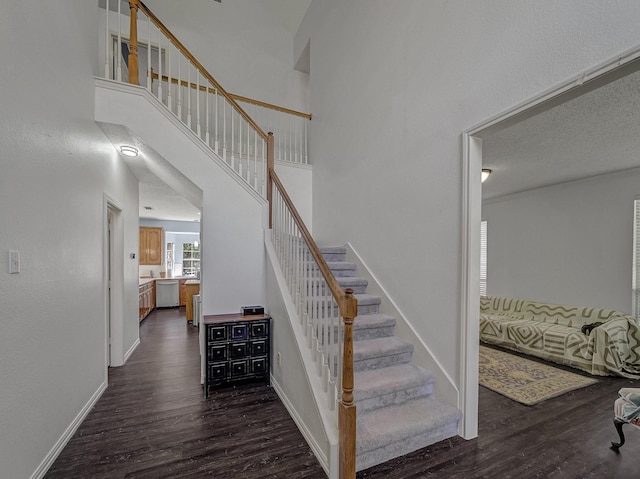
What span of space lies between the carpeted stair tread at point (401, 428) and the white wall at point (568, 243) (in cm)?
357

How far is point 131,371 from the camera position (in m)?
3.44

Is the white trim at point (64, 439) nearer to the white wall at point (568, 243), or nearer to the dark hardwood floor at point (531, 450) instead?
the dark hardwood floor at point (531, 450)

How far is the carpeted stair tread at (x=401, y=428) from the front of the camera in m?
1.85

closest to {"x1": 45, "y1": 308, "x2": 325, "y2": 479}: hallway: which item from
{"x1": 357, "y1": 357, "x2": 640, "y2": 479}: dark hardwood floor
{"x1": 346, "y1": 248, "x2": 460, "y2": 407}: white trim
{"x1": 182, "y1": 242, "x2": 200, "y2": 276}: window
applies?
{"x1": 357, "y1": 357, "x2": 640, "y2": 479}: dark hardwood floor

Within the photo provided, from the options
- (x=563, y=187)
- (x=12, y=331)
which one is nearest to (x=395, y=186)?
(x=12, y=331)

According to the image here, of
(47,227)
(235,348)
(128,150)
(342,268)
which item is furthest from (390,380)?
(128,150)

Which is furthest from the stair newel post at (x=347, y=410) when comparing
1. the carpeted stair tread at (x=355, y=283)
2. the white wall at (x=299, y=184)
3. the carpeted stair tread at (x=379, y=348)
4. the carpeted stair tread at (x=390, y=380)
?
the white wall at (x=299, y=184)

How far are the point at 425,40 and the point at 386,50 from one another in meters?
0.62

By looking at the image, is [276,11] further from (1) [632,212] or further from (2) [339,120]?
(1) [632,212]

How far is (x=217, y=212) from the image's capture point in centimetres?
335

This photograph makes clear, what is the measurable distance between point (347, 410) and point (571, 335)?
140 inches

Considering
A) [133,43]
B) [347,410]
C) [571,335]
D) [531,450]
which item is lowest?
[531,450]

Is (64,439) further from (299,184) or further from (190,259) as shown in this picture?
(190,259)

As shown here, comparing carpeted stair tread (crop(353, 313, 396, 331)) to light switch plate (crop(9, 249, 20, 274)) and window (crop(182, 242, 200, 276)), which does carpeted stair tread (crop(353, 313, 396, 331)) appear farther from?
window (crop(182, 242, 200, 276))
